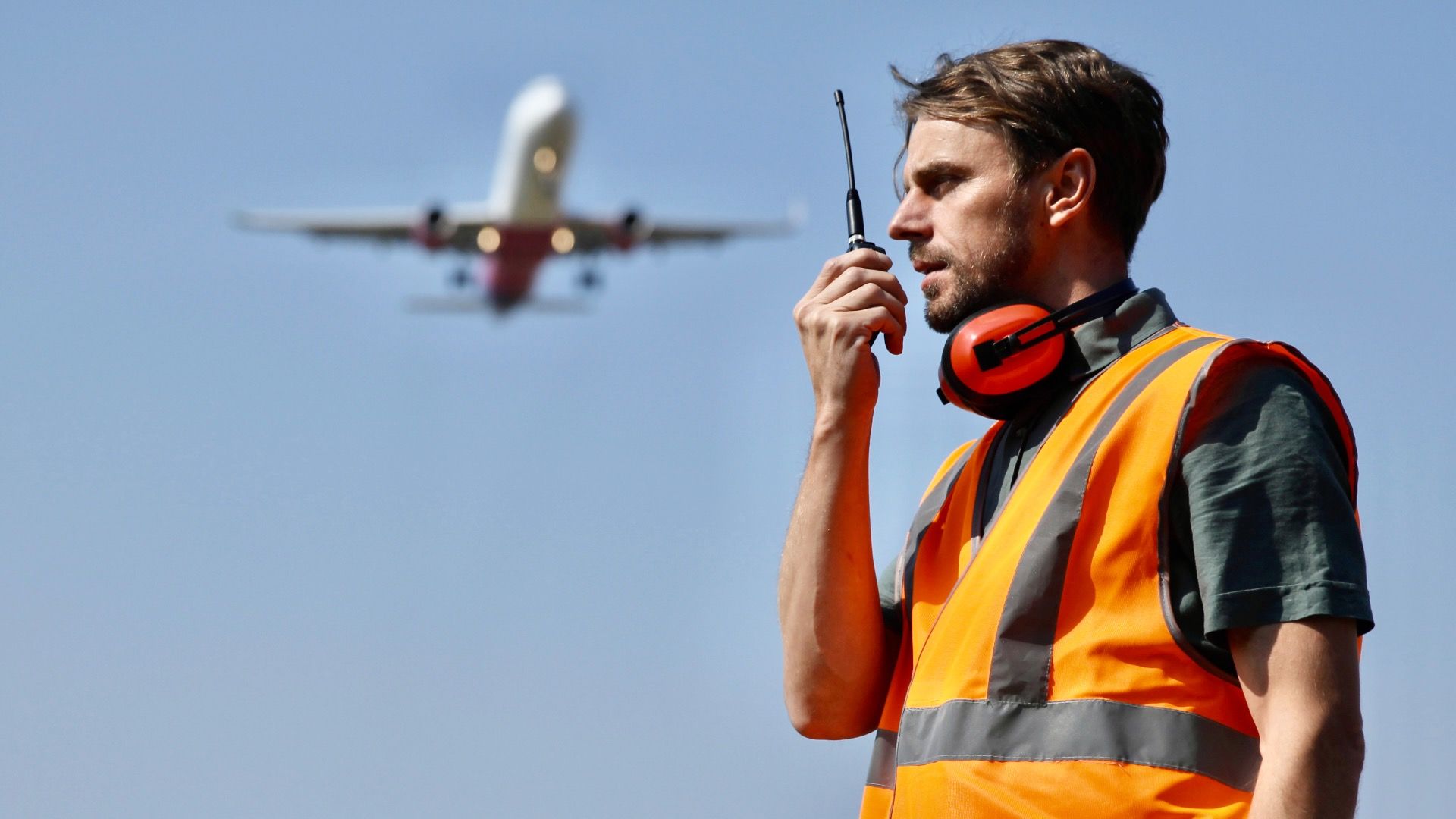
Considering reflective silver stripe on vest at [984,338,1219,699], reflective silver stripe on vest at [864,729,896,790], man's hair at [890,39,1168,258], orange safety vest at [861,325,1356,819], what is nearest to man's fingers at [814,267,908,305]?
man's hair at [890,39,1168,258]

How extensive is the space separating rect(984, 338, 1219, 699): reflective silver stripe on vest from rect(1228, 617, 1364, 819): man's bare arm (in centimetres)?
24

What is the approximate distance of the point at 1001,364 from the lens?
226 centimetres

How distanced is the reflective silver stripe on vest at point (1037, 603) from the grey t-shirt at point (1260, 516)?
0.42 feet

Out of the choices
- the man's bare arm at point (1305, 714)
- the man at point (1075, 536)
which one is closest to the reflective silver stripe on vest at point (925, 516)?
the man at point (1075, 536)

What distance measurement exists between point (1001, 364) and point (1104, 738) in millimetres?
605

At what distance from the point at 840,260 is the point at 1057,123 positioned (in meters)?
0.40

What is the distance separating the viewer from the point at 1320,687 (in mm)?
1804

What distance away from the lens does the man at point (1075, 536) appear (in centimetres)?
185

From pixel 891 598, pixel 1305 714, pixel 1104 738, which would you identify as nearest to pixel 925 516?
pixel 891 598

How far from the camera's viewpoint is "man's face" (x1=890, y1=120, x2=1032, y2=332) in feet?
7.84

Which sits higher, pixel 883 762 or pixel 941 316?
pixel 941 316

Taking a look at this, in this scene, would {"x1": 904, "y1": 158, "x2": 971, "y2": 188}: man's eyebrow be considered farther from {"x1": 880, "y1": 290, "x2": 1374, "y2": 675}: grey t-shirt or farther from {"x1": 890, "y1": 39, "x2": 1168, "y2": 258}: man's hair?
{"x1": 880, "y1": 290, "x2": 1374, "y2": 675}: grey t-shirt

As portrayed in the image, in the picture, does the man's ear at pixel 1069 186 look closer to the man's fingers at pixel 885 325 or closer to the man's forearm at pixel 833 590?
the man's fingers at pixel 885 325

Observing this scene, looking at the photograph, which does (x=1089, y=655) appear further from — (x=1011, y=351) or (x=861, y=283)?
(x=861, y=283)
